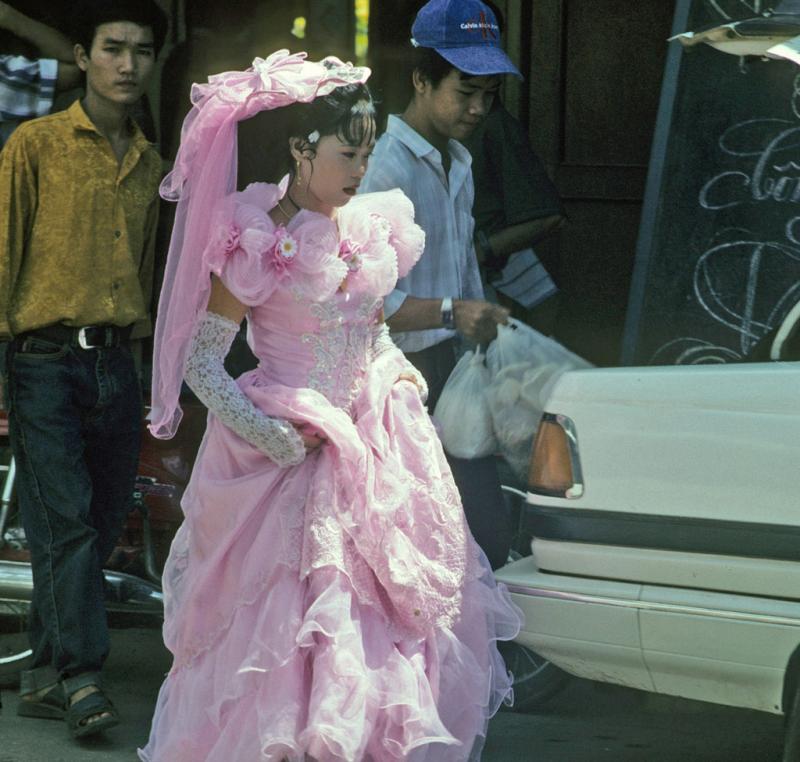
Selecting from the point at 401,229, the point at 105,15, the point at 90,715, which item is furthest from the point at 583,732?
the point at 105,15

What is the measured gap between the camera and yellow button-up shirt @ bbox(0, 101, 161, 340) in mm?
5309

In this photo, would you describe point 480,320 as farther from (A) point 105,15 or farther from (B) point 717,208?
(B) point 717,208

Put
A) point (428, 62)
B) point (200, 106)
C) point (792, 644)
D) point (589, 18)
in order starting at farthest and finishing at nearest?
point (589, 18)
point (428, 62)
point (200, 106)
point (792, 644)

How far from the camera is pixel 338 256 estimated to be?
14.3ft

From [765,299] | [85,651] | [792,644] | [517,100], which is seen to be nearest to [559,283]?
[517,100]

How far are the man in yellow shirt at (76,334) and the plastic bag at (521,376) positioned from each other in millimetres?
1266

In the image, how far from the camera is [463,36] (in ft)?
17.2

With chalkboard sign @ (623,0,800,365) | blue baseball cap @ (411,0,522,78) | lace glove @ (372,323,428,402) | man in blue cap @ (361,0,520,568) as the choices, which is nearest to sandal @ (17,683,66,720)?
man in blue cap @ (361,0,520,568)

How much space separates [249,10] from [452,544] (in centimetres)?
433

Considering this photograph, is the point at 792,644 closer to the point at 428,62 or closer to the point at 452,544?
the point at 452,544

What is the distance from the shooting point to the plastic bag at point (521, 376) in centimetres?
484

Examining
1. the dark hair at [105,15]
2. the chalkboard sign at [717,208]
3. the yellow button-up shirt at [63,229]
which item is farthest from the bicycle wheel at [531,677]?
the dark hair at [105,15]

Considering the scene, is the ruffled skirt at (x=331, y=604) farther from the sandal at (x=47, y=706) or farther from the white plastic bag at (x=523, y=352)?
the sandal at (x=47, y=706)

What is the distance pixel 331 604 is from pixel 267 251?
0.87m
